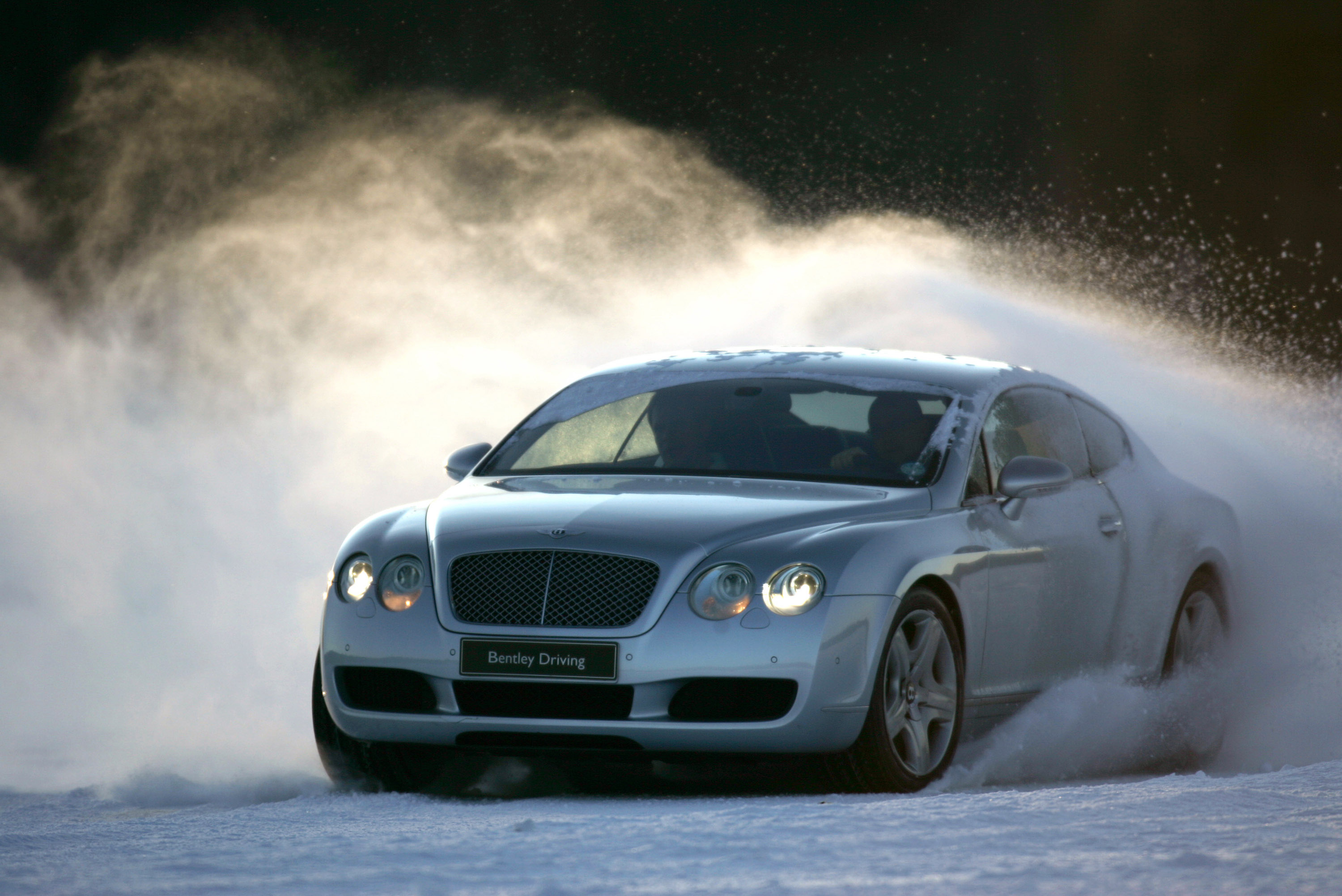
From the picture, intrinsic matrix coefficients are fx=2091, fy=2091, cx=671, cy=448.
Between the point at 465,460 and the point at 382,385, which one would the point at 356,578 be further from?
the point at 382,385

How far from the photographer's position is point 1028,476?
23.0ft

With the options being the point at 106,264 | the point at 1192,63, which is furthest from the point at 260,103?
the point at 1192,63

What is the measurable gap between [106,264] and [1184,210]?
12079 millimetres

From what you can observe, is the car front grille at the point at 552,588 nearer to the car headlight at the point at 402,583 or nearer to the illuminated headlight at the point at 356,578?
the car headlight at the point at 402,583

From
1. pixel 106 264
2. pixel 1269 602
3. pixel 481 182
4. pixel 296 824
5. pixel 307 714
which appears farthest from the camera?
pixel 106 264

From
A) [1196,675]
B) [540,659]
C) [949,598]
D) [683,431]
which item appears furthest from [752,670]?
[1196,675]

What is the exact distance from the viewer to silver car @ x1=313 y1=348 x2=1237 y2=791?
599 centimetres

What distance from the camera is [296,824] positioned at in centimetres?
562

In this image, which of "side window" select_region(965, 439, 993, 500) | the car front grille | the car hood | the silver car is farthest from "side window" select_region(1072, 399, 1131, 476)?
the car front grille

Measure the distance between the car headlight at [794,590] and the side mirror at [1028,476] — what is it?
4.00 ft

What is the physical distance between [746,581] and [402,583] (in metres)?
1.10

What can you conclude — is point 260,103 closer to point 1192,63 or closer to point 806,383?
point 1192,63

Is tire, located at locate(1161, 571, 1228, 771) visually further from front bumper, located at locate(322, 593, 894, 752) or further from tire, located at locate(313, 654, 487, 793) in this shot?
tire, located at locate(313, 654, 487, 793)

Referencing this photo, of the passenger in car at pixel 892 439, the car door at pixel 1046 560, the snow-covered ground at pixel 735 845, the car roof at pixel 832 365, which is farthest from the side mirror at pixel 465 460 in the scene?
the car door at pixel 1046 560
